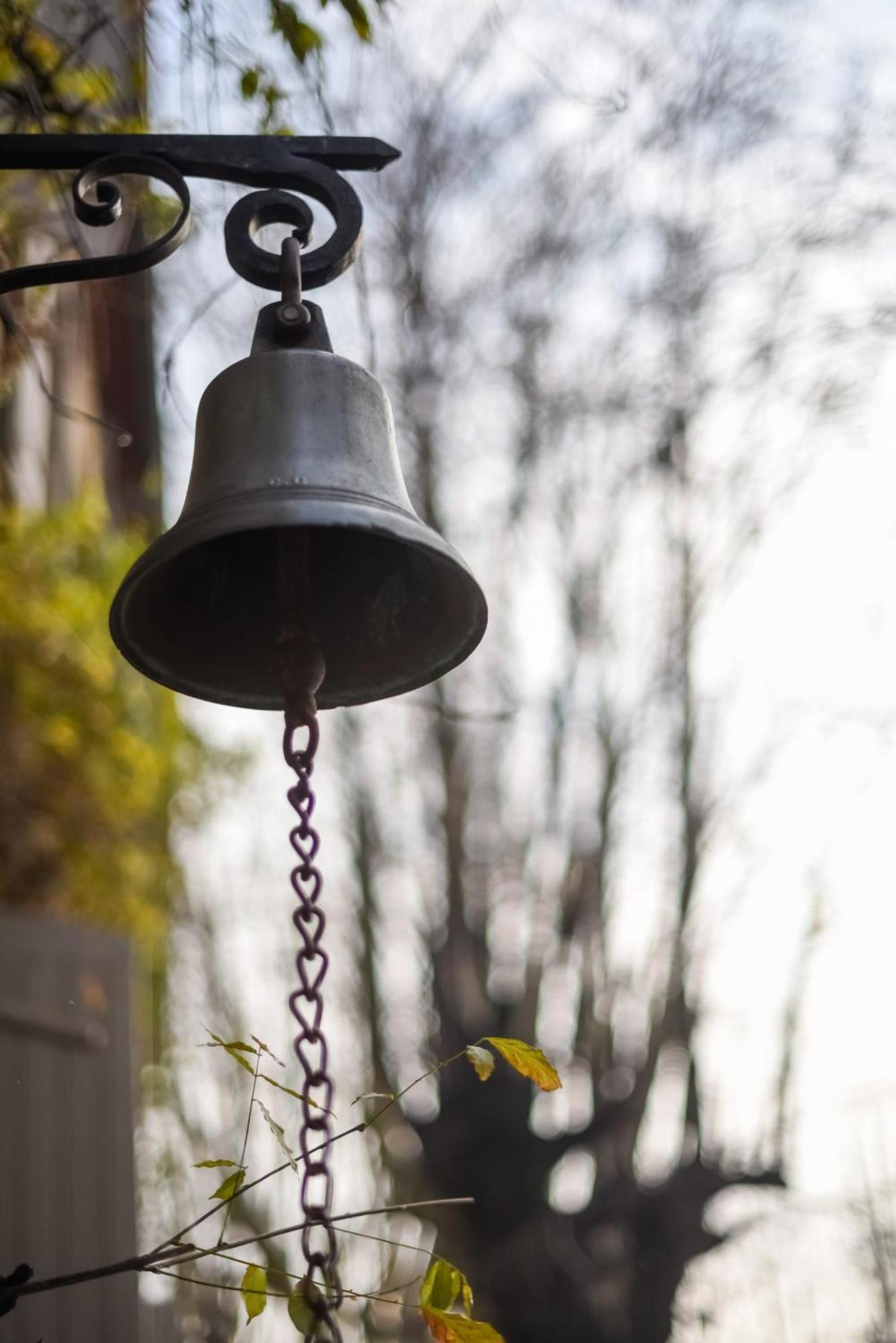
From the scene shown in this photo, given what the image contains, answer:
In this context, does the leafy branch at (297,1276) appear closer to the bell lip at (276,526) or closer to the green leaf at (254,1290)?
the green leaf at (254,1290)

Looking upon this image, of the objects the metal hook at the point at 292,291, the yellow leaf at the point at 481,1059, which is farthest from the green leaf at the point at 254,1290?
the metal hook at the point at 292,291

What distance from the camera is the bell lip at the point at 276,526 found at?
142cm

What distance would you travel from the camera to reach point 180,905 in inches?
314

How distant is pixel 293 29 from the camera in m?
2.07

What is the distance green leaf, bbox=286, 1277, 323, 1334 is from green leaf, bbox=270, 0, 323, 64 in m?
1.85

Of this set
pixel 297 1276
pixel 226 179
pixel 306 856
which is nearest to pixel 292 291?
pixel 226 179

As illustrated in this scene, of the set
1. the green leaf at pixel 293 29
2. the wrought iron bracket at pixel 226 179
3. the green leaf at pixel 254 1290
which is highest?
the green leaf at pixel 293 29

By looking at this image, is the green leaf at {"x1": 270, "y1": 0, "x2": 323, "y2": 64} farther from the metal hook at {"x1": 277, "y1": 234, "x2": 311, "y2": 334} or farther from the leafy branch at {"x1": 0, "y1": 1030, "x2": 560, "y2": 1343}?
the leafy branch at {"x1": 0, "y1": 1030, "x2": 560, "y2": 1343}

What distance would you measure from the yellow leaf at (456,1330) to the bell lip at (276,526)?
2.42ft

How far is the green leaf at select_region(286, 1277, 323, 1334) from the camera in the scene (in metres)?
1.13

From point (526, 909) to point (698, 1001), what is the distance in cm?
101

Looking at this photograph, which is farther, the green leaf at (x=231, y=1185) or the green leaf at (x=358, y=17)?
the green leaf at (x=358, y=17)

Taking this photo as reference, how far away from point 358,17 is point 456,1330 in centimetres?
183

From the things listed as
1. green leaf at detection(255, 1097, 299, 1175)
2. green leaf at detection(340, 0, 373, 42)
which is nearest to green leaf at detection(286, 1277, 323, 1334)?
green leaf at detection(255, 1097, 299, 1175)
